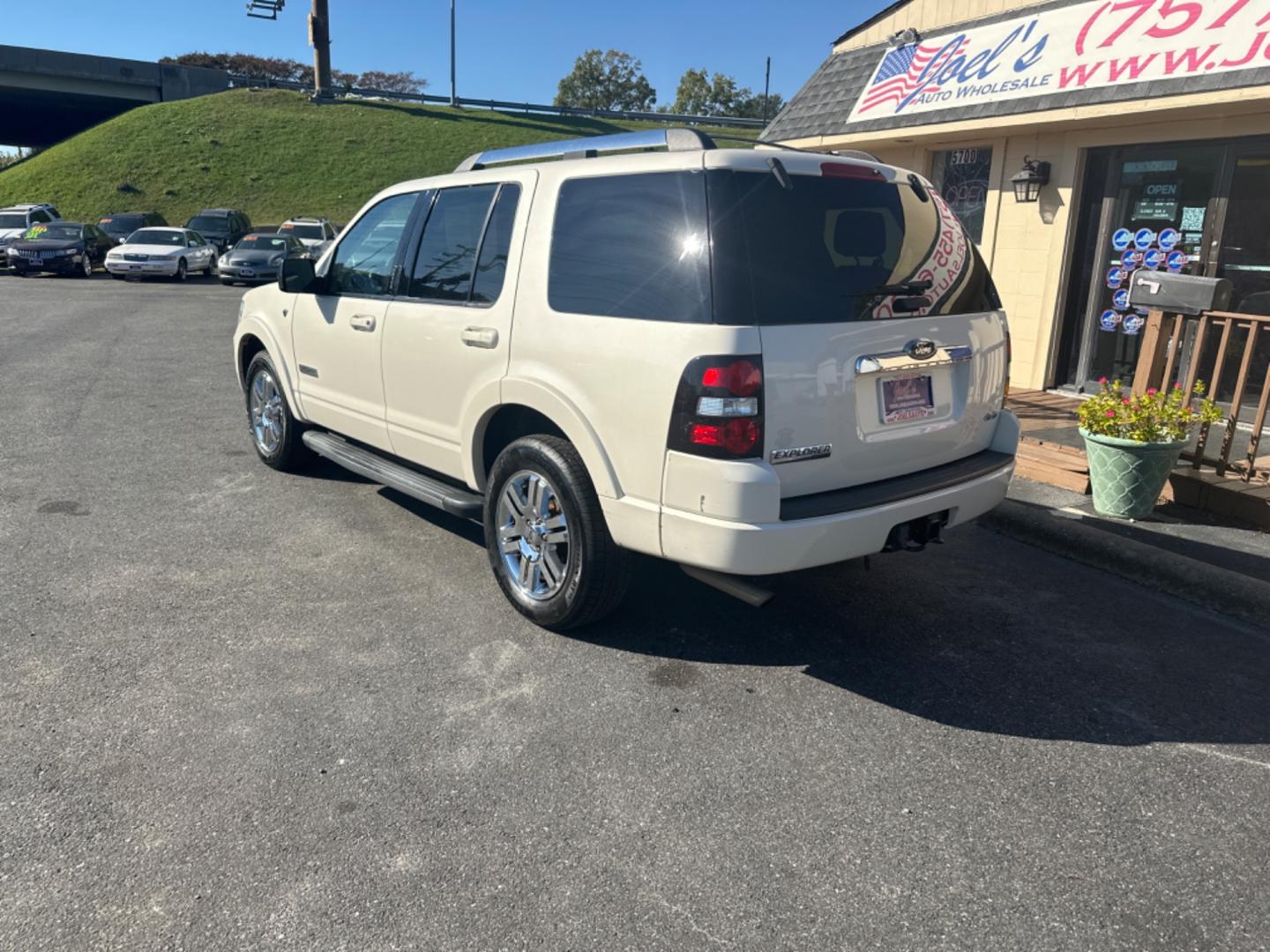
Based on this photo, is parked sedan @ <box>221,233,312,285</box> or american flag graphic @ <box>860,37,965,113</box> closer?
american flag graphic @ <box>860,37,965,113</box>

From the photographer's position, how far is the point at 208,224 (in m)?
30.6

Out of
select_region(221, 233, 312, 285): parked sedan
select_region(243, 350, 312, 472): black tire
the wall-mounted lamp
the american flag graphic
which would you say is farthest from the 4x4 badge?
select_region(221, 233, 312, 285): parked sedan

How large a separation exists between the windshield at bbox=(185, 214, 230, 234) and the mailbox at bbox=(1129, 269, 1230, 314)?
99.2ft

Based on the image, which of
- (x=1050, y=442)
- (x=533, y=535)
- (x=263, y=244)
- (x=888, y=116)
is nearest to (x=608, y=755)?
(x=533, y=535)

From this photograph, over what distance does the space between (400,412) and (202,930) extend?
2952mm

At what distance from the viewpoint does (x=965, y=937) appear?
2402 mm

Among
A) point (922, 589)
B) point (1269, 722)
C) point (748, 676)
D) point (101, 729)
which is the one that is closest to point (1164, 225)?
point (922, 589)

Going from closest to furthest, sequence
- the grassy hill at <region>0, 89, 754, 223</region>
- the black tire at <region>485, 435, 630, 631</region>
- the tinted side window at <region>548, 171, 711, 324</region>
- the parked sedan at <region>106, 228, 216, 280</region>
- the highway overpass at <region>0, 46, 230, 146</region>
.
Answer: the tinted side window at <region>548, 171, 711, 324</region>
the black tire at <region>485, 435, 630, 631</region>
the parked sedan at <region>106, 228, 216, 280</region>
the grassy hill at <region>0, 89, 754, 223</region>
the highway overpass at <region>0, 46, 230, 146</region>

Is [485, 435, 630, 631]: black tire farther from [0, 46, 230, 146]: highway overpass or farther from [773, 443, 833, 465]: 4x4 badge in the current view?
[0, 46, 230, 146]: highway overpass

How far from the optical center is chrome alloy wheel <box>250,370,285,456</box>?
21.1 ft

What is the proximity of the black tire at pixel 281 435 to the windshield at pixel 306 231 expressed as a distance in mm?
23150

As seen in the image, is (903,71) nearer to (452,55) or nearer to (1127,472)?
(1127,472)

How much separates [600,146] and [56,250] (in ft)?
81.3

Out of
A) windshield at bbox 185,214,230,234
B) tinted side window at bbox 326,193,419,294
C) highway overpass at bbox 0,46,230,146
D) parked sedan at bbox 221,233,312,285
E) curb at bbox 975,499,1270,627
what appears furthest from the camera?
highway overpass at bbox 0,46,230,146
